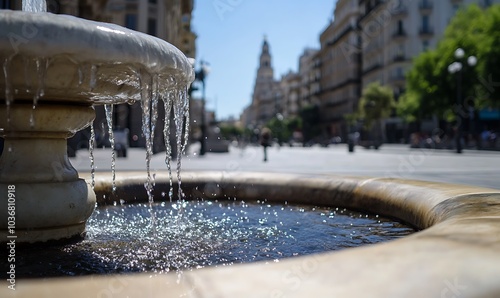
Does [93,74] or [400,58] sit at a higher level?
[400,58]

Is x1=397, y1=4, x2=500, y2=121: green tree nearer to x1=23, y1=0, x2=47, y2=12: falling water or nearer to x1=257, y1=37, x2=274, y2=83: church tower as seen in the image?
x1=23, y1=0, x2=47, y2=12: falling water

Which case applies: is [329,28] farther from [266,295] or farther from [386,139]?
[266,295]

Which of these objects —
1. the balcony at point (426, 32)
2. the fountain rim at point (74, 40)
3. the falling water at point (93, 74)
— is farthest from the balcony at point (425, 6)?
the falling water at point (93, 74)

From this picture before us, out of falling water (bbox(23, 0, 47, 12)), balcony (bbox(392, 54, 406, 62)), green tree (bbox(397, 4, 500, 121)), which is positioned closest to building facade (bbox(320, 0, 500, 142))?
balcony (bbox(392, 54, 406, 62))

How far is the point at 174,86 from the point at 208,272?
225 centimetres

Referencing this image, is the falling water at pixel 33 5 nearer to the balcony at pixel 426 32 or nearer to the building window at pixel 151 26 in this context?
the building window at pixel 151 26

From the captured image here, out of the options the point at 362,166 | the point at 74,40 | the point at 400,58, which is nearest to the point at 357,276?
the point at 74,40

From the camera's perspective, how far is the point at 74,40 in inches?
91.7

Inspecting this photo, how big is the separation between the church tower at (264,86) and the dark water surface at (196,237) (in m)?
134

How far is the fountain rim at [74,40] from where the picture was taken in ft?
7.31

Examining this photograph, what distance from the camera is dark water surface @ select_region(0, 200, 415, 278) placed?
2.57m

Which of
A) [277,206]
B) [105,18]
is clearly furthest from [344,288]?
[105,18]

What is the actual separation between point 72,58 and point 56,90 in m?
0.45

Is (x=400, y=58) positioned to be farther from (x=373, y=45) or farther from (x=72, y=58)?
(x=72, y=58)
